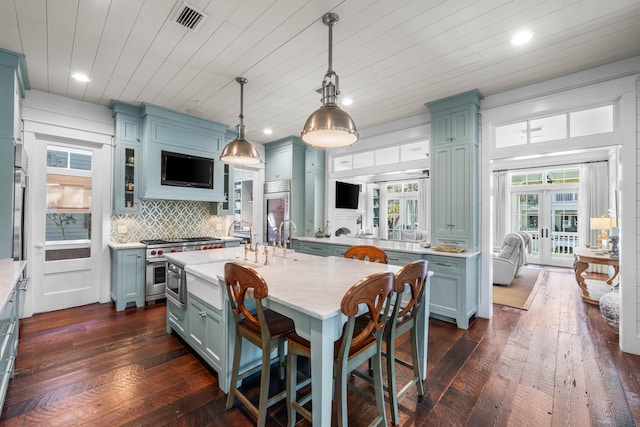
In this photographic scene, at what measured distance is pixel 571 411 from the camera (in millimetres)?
1912

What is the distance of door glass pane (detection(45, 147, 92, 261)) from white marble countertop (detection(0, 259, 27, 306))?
1.54 metres

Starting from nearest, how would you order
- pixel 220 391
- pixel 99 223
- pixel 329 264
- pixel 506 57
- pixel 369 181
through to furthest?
pixel 220 391
pixel 329 264
pixel 506 57
pixel 99 223
pixel 369 181

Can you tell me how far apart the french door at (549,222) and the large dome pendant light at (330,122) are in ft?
24.7

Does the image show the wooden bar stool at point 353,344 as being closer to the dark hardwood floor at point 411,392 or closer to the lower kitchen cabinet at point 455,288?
the dark hardwood floor at point 411,392

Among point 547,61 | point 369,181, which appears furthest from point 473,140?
point 369,181

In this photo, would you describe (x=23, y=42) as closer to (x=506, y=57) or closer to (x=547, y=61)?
(x=506, y=57)

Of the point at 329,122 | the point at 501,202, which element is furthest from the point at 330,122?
the point at 501,202

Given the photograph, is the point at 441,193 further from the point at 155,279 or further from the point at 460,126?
the point at 155,279

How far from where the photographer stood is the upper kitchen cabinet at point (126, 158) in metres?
3.97

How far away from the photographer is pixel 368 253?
271 centimetres

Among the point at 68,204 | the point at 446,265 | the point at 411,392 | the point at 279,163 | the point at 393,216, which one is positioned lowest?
the point at 411,392

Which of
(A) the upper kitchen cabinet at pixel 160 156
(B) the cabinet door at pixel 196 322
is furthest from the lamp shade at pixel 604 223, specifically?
(A) the upper kitchen cabinet at pixel 160 156

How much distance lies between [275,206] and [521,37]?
436 centimetres

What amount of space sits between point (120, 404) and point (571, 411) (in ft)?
9.94
